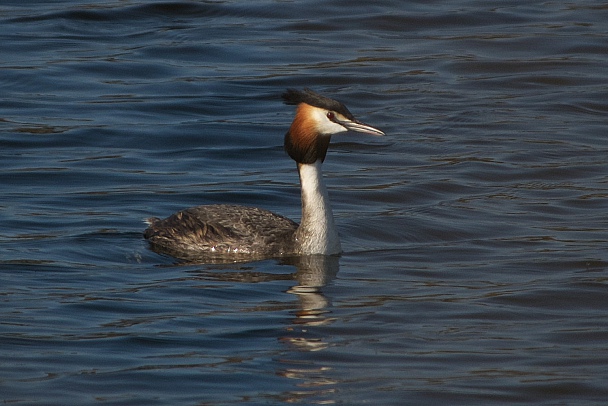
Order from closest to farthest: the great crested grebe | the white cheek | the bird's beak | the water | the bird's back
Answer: the water, the bird's beak, the white cheek, the great crested grebe, the bird's back

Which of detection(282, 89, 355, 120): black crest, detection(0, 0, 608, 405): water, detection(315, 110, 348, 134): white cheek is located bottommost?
detection(0, 0, 608, 405): water

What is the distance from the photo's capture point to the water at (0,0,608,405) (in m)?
7.39

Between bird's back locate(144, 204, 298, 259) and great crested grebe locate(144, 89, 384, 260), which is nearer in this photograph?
great crested grebe locate(144, 89, 384, 260)

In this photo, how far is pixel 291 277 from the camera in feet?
31.2

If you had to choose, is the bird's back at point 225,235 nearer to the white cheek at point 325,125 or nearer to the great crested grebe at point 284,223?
the great crested grebe at point 284,223

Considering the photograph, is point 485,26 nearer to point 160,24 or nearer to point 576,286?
point 160,24

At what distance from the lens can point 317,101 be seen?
969 cm

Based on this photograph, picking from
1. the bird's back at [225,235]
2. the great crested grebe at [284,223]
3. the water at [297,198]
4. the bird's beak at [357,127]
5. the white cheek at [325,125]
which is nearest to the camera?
the water at [297,198]

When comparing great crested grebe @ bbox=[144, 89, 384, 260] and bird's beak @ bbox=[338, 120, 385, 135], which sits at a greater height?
bird's beak @ bbox=[338, 120, 385, 135]

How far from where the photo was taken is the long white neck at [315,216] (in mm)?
9938

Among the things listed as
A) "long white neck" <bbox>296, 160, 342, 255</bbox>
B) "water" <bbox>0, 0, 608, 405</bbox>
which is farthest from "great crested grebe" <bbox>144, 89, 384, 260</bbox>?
"water" <bbox>0, 0, 608, 405</bbox>

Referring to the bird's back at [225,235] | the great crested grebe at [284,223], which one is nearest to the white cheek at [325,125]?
the great crested grebe at [284,223]

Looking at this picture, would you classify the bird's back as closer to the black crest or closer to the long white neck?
the long white neck

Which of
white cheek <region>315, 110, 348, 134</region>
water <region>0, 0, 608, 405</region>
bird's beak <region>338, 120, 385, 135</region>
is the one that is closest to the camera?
water <region>0, 0, 608, 405</region>
